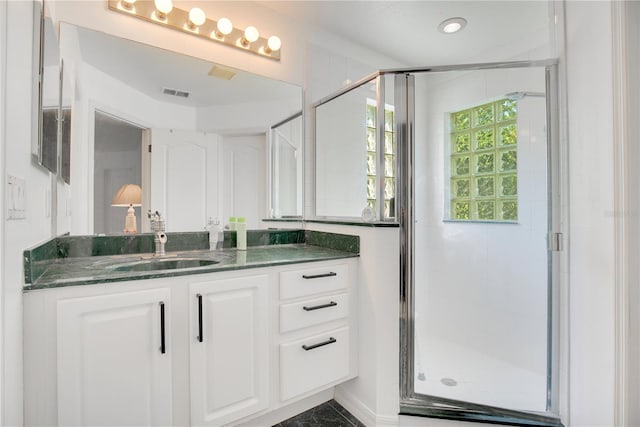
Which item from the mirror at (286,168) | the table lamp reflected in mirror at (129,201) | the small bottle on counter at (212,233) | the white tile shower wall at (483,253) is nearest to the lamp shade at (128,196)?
the table lamp reflected in mirror at (129,201)

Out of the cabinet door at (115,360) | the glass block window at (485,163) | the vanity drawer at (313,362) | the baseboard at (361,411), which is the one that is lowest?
the baseboard at (361,411)

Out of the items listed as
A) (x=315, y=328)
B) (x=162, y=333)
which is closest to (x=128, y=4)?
(x=162, y=333)

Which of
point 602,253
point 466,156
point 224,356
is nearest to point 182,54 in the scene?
point 224,356

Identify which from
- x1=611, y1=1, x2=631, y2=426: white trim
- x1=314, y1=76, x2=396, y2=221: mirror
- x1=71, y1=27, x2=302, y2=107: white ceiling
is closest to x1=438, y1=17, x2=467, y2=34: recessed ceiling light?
x1=314, y1=76, x2=396, y2=221: mirror

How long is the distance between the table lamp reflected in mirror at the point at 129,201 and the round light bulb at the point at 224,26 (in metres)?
1.00

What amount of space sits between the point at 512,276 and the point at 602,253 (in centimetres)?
64

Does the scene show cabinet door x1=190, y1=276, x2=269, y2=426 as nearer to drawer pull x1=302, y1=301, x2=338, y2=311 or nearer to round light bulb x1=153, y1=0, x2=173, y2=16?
drawer pull x1=302, y1=301, x2=338, y2=311

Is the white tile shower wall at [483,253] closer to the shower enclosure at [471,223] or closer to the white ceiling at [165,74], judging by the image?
the shower enclosure at [471,223]

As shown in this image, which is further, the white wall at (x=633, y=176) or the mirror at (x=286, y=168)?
the mirror at (x=286, y=168)

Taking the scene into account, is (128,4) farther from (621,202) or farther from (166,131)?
(621,202)

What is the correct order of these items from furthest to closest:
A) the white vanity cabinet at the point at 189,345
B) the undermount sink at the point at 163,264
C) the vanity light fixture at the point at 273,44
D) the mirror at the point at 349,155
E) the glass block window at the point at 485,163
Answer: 1. the vanity light fixture at the point at 273,44
2. the mirror at the point at 349,155
3. the glass block window at the point at 485,163
4. the undermount sink at the point at 163,264
5. the white vanity cabinet at the point at 189,345

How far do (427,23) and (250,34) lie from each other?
1.17m

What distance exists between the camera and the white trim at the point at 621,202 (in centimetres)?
114

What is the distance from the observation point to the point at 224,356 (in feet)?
4.21
